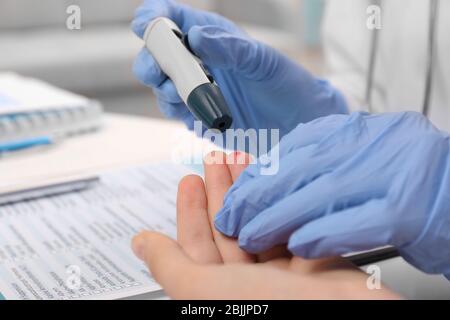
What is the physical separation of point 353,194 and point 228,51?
275 millimetres

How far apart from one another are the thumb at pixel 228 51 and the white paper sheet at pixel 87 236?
16cm

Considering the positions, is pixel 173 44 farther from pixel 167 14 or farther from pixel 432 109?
pixel 432 109

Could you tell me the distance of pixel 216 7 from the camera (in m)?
2.70

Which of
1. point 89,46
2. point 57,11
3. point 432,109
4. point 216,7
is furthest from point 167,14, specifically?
point 216,7

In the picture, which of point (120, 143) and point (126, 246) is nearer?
point (126, 246)

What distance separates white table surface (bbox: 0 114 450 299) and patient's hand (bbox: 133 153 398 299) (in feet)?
1.02

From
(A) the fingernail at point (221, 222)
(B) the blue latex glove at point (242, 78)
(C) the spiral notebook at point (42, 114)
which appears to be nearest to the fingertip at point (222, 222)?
(A) the fingernail at point (221, 222)

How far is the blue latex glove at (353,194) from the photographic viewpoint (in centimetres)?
42

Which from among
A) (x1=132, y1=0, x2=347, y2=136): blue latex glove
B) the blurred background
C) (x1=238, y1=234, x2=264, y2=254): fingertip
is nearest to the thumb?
(x1=132, y1=0, x2=347, y2=136): blue latex glove

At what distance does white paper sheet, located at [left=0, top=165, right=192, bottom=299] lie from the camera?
0.51 m

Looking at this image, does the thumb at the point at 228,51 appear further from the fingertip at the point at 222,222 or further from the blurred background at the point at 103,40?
the blurred background at the point at 103,40
